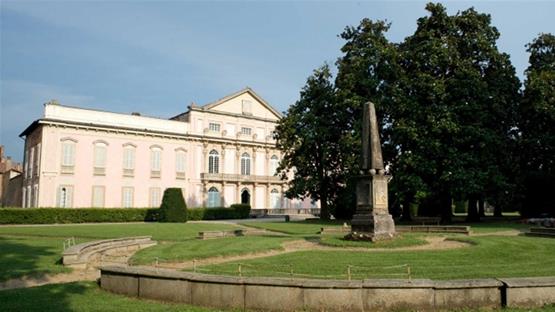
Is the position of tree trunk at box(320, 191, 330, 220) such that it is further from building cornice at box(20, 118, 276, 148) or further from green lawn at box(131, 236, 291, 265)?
building cornice at box(20, 118, 276, 148)

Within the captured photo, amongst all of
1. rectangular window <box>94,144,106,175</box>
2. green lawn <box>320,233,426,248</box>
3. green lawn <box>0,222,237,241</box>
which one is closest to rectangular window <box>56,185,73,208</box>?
rectangular window <box>94,144,106,175</box>

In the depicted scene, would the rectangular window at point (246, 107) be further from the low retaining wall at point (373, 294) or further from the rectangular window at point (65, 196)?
the low retaining wall at point (373, 294)

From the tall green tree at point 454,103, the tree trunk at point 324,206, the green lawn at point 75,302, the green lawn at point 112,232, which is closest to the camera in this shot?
the green lawn at point 75,302

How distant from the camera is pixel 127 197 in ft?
161

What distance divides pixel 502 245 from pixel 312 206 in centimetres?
4748

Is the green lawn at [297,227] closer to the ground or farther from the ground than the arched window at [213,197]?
closer to the ground

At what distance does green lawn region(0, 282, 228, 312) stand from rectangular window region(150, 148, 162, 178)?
1696 inches

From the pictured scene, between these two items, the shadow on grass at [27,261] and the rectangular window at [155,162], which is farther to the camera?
the rectangular window at [155,162]

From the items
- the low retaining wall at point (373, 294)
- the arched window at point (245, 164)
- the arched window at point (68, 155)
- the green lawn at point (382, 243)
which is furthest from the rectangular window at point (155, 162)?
the low retaining wall at point (373, 294)

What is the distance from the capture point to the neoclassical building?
1762 inches

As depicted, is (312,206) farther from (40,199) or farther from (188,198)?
(40,199)

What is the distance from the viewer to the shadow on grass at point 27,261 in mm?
10891

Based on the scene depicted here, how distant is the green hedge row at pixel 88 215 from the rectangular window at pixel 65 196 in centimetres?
797

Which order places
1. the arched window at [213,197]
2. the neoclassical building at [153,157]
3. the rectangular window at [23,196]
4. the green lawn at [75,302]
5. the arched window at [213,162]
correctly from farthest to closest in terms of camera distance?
the arched window at [213,162], the arched window at [213,197], the rectangular window at [23,196], the neoclassical building at [153,157], the green lawn at [75,302]
